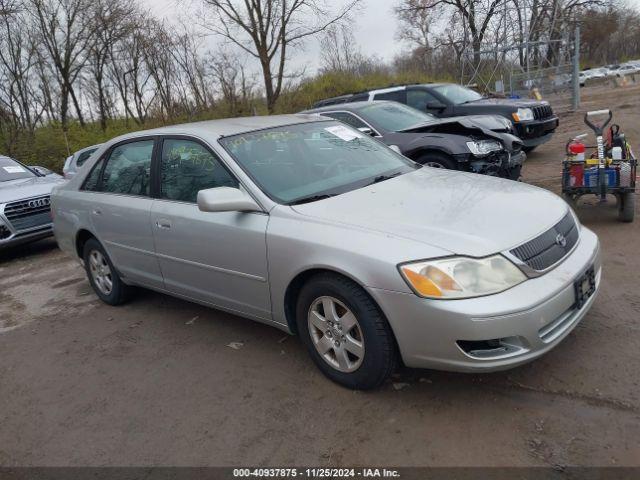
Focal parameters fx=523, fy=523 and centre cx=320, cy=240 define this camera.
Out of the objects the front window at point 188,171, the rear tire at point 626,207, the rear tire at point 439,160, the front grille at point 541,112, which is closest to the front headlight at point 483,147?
the rear tire at point 439,160

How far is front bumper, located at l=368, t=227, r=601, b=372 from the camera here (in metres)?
2.50

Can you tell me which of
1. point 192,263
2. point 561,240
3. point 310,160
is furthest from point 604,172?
point 192,263

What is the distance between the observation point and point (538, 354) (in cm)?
264

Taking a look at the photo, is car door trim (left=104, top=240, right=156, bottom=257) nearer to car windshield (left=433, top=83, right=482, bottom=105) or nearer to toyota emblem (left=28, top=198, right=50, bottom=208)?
toyota emblem (left=28, top=198, right=50, bottom=208)

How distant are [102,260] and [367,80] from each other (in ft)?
73.4

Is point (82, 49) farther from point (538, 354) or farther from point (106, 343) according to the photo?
point (538, 354)

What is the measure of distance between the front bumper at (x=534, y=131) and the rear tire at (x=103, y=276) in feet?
24.1

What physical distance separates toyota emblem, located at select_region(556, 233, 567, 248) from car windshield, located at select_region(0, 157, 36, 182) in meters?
8.67

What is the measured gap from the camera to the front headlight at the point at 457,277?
8.33 ft

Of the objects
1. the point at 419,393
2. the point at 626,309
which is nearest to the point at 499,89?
the point at 626,309

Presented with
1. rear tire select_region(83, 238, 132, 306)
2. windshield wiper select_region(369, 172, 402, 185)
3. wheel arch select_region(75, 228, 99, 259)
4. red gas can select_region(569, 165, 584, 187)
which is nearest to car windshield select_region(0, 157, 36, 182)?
wheel arch select_region(75, 228, 99, 259)

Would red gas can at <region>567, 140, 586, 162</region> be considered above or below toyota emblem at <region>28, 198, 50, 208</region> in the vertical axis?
above

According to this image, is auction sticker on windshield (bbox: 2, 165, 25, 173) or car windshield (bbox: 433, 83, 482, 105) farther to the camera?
car windshield (bbox: 433, 83, 482, 105)

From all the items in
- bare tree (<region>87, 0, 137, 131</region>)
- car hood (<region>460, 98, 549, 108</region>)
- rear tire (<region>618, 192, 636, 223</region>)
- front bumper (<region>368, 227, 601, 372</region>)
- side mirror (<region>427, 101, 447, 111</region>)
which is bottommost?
rear tire (<region>618, 192, 636, 223</region>)
